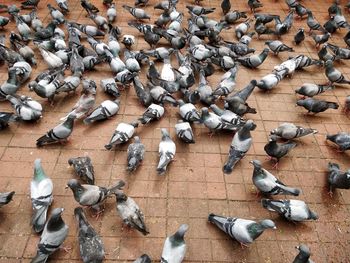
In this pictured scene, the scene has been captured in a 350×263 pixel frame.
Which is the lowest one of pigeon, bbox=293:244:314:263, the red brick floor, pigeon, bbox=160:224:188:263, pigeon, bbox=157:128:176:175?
the red brick floor

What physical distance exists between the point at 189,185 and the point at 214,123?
1443mm

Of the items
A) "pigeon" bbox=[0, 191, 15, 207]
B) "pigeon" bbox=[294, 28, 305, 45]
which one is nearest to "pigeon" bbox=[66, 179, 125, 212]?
"pigeon" bbox=[0, 191, 15, 207]

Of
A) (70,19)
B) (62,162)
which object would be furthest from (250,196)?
(70,19)

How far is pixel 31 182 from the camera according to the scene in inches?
218

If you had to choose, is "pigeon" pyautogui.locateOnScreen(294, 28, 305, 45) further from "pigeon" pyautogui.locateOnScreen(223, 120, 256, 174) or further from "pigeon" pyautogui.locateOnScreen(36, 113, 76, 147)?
"pigeon" pyautogui.locateOnScreen(36, 113, 76, 147)

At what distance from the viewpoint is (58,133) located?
6.41 meters

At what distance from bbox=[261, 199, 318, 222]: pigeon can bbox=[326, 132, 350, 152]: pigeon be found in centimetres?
195

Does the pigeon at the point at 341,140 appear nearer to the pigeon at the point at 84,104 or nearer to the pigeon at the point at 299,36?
the pigeon at the point at 299,36

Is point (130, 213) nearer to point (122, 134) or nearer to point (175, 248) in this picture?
point (175, 248)

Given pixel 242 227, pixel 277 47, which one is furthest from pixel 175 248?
pixel 277 47

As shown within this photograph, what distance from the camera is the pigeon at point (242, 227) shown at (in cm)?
492

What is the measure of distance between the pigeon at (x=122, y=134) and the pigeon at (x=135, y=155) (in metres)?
0.27

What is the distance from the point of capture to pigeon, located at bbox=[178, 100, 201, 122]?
6992mm

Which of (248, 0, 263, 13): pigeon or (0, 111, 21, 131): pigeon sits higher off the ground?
(248, 0, 263, 13): pigeon
